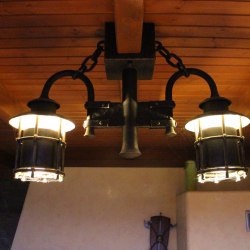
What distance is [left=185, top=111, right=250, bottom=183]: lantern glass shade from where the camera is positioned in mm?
1333

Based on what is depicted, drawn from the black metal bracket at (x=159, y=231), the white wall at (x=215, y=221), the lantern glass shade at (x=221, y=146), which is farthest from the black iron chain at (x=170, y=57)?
the black metal bracket at (x=159, y=231)

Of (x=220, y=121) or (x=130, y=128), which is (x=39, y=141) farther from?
(x=220, y=121)

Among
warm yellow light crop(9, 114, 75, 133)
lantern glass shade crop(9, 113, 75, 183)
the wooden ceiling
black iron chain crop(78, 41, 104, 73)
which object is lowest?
lantern glass shade crop(9, 113, 75, 183)

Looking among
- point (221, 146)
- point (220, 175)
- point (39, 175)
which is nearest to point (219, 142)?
point (221, 146)

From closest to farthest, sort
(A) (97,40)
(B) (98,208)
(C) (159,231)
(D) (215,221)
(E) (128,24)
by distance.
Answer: (E) (128,24) → (A) (97,40) → (D) (215,221) → (C) (159,231) → (B) (98,208)

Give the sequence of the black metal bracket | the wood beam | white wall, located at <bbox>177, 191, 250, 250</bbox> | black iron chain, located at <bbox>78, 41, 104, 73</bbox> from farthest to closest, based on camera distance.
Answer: the black metal bracket, white wall, located at <bbox>177, 191, 250, 250</bbox>, black iron chain, located at <bbox>78, 41, 104, 73</bbox>, the wood beam

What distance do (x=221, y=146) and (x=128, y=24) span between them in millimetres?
597

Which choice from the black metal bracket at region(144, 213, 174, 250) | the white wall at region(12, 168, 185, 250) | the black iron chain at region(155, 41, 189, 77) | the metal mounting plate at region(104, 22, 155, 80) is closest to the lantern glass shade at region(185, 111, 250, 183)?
the black iron chain at region(155, 41, 189, 77)

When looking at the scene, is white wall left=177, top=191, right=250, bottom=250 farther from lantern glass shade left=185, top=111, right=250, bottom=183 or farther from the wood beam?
the wood beam

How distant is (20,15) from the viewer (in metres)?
1.53

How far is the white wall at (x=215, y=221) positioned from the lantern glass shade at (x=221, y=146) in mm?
2377

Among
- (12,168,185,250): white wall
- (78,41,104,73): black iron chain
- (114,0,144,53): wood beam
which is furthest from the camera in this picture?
(12,168,185,250): white wall

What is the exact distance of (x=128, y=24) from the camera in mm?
1297

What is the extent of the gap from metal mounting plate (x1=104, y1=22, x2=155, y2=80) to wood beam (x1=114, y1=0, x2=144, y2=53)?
0.03 metres
